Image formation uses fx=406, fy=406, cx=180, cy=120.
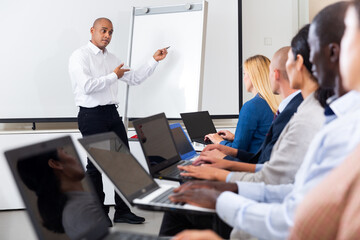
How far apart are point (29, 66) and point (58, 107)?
1.50 feet

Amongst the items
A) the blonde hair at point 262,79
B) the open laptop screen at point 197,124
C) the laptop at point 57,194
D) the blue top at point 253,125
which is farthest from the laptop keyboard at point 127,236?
the open laptop screen at point 197,124

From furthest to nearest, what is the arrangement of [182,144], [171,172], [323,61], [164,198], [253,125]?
[253,125] < [182,144] < [171,172] < [164,198] < [323,61]

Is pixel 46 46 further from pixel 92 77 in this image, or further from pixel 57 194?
pixel 57 194

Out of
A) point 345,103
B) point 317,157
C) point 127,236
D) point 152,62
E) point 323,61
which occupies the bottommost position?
point 127,236

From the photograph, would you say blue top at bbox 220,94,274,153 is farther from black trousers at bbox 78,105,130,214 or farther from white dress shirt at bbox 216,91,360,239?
black trousers at bbox 78,105,130,214

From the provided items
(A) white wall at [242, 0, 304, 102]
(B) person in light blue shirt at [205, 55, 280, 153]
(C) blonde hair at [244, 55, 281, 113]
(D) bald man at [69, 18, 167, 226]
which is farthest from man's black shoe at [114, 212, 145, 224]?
(A) white wall at [242, 0, 304, 102]

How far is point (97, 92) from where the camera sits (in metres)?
3.28

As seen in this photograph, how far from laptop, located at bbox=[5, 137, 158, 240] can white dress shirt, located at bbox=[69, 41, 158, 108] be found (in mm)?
2102

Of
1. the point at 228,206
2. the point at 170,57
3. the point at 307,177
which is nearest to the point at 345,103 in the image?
the point at 307,177

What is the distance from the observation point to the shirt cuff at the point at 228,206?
3.77 feet

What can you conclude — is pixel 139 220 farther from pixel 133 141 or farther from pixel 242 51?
pixel 242 51

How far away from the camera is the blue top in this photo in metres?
2.34

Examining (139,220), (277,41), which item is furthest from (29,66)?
(277,41)

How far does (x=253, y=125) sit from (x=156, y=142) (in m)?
0.72
